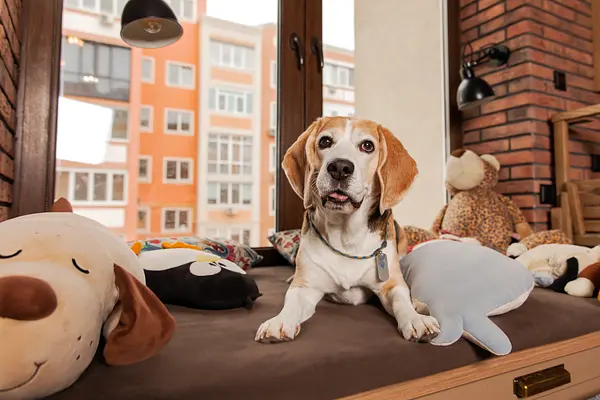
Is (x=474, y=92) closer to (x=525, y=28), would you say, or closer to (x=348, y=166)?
(x=525, y=28)

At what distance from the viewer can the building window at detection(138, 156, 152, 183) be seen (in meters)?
2.05

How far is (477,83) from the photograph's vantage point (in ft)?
7.19

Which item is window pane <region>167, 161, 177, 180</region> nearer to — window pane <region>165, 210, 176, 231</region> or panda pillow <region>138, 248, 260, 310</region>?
window pane <region>165, 210, 176, 231</region>

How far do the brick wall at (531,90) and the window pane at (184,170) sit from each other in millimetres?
1723

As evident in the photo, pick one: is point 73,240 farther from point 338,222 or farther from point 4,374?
point 338,222

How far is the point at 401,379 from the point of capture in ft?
2.79

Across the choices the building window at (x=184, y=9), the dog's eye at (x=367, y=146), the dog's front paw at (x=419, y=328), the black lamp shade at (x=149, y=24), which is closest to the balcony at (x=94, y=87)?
the black lamp shade at (x=149, y=24)

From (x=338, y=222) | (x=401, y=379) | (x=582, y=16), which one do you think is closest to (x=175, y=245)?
(x=338, y=222)

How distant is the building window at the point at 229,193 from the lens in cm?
223

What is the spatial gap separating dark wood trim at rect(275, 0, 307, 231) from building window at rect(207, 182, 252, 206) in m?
0.19

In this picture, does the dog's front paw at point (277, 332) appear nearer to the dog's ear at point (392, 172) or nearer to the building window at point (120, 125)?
the dog's ear at point (392, 172)

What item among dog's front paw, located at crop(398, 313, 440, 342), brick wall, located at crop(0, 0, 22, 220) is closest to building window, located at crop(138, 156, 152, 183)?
brick wall, located at crop(0, 0, 22, 220)

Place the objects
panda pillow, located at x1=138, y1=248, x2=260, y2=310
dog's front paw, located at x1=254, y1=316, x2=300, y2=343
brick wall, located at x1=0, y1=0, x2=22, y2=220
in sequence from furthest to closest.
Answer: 1. brick wall, located at x1=0, y1=0, x2=22, y2=220
2. panda pillow, located at x1=138, y1=248, x2=260, y2=310
3. dog's front paw, located at x1=254, y1=316, x2=300, y2=343

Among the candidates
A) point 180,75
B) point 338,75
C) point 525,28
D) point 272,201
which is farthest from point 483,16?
point 180,75
